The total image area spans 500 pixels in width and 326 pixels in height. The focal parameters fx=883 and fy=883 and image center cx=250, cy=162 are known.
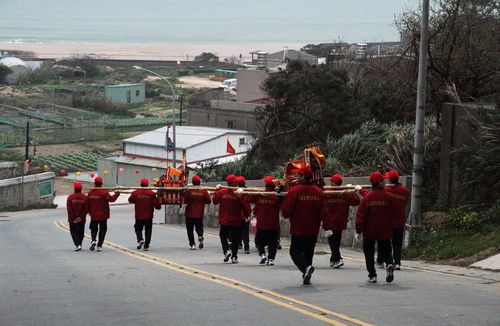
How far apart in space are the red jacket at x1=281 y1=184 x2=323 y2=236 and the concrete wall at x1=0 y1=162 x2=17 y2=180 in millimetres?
46400

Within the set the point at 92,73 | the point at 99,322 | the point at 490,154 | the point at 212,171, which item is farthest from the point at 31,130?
the point at 99,322

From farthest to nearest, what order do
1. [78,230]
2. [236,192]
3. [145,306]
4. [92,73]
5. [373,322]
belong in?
[92,73] → [78,230] → [236,192] → [145,306] → [373,322]

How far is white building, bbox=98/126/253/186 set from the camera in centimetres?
7019

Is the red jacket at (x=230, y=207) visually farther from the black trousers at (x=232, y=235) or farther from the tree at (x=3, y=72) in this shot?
the tree at (x=3, y=72)

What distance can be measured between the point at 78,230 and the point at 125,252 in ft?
4.35

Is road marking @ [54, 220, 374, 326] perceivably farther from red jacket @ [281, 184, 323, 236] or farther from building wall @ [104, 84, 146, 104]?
building wall @ [104, 84, 146, 104]

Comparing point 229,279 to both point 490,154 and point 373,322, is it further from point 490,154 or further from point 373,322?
point 490,154

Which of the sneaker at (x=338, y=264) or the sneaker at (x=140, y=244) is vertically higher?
the sneaker at (x=338, y=264)

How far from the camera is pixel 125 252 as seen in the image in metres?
19.9

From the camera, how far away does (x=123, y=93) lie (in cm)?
13962

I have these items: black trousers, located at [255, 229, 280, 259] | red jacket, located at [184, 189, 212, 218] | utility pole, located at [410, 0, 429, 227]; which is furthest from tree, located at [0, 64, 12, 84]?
black trousers, located at [255, 229, 280, 259]

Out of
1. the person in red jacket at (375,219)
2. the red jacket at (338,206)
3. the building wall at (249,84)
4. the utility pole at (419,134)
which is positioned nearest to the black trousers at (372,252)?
the person in red jacket at (375,219)

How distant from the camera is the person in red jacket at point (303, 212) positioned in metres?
12.9

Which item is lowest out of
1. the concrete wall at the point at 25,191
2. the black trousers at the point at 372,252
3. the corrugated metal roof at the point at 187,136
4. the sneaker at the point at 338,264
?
the concrete wall at the point at 25,191
